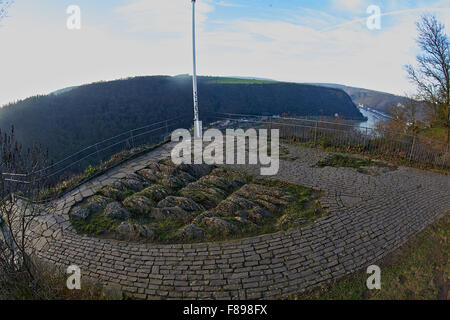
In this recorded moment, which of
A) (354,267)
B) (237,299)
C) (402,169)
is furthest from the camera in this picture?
(402,169)

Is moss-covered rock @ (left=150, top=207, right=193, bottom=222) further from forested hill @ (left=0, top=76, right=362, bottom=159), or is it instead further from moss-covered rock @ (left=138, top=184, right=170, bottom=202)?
forested hill @ (left=0, top=76, right=362, bottom=159)

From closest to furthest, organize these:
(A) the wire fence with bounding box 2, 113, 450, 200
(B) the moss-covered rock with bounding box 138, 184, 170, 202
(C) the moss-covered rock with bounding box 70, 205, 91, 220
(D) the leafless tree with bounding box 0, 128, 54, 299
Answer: (D) the leafless tree with bounding box 0, 128, 54, 299 → (C) the moss-covered rock with bounding box 70, 205, 91, 220 → (B) the moss-covered rock with bounding box 138, 184, 170, 202 → (A) the wire fence with bounding box 2, 113, 450, 200

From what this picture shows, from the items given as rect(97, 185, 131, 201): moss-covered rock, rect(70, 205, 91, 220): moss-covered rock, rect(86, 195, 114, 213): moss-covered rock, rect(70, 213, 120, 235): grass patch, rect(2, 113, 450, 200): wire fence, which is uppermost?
rect(2, 113, 450, 200): wire fence

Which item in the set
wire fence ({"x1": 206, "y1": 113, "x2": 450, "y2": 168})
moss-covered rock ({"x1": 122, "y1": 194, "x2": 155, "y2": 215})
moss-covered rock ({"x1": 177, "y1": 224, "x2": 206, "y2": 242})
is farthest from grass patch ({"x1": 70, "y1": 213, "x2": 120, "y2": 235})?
wire fence ({"x1": 206, "y1": 113, "x2": 450, "y2": 168})

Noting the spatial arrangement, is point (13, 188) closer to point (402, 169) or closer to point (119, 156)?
point (119, 156)

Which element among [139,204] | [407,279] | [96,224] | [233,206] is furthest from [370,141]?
[96,224]

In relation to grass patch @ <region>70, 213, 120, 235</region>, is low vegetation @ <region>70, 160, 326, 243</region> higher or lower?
higher

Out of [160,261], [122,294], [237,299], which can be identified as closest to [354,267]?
[237,299]

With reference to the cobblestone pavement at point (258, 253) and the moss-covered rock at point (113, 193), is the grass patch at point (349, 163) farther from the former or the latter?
the moss-covered rock at point (113, 193)
